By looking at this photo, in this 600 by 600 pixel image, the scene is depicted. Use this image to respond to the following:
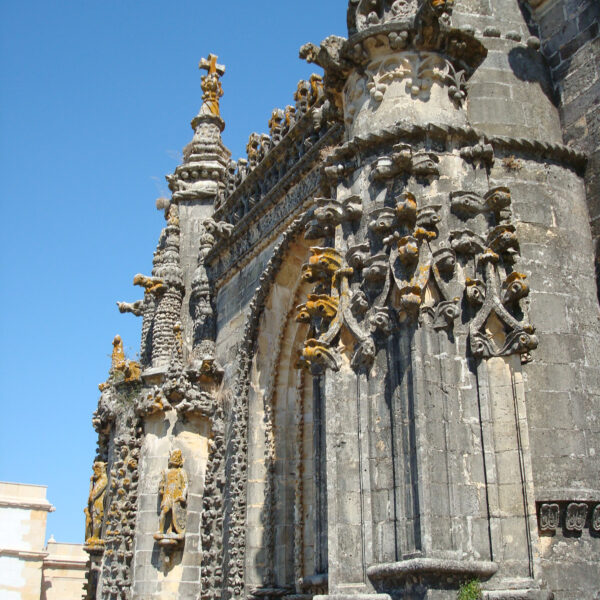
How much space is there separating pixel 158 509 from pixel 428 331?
683 centimetres

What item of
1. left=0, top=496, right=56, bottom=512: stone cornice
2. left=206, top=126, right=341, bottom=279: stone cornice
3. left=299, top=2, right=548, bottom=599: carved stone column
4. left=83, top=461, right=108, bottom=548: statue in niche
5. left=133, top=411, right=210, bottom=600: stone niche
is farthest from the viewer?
left=0, top=496, right=56, bottom=512: stone cornice

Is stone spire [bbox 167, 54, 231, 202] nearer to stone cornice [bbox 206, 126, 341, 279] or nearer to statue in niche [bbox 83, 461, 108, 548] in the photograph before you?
stone cornice [bbox 206, 126, 341, 279]

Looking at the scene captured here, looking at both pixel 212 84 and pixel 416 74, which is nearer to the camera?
pixel 416 74

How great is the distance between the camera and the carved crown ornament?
6801mm

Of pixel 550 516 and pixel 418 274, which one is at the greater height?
pixel 418 274

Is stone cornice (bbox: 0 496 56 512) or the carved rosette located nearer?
the carved rosette

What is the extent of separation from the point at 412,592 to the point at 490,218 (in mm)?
2877

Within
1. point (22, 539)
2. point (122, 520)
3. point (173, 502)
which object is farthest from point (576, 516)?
point (22, 539)

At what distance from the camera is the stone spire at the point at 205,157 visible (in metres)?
14.9

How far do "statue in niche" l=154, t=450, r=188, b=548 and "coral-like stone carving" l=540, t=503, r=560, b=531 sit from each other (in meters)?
6.19

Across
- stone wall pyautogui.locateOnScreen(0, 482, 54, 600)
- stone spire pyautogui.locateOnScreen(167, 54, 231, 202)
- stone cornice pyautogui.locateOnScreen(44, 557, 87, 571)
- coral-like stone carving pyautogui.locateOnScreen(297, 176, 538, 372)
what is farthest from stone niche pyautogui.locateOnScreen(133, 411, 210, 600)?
stone cornice pyautogui.locateOnScreen(44, 557, 87, 571)

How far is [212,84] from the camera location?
15938 mm

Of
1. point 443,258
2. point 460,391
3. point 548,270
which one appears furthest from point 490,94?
point 460,391

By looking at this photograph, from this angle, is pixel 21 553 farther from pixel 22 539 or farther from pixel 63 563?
pixel 63 563
